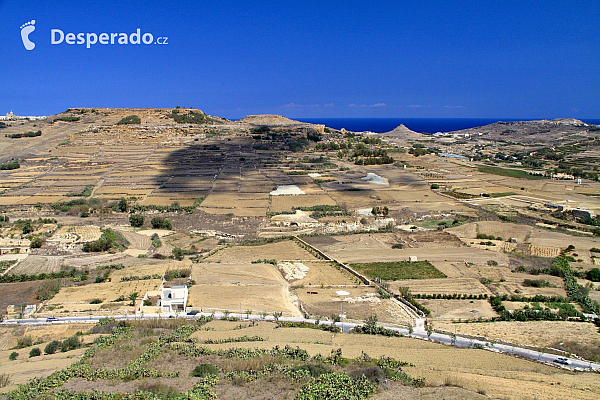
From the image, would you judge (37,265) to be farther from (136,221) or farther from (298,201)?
(298,201)

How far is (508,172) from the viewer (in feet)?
232

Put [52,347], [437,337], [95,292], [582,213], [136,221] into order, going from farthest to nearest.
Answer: [582,213] → [136,221] → [95,292] → [437,337] → [52,347]

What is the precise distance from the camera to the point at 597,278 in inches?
1075

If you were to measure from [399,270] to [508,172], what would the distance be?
49728 mm

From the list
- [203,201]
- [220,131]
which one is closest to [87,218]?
[203,201]

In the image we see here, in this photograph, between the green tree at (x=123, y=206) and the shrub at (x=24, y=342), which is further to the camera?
the green tree at (x=123, y=206)

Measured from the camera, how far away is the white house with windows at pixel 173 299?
2212 cm

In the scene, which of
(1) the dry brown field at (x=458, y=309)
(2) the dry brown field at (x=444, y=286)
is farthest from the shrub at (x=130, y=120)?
(1) the dry brown field at (x=458, y=309)

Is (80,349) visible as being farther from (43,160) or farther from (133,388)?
(43,160)

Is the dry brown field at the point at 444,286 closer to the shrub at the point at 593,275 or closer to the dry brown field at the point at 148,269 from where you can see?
the shrub at the point at 593,275

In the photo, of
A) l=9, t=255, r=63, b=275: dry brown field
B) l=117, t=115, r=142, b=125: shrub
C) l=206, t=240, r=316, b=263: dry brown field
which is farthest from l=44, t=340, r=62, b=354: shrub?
l=117, t=115, r=142, b=125: shrub

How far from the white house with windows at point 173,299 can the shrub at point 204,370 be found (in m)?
7.23

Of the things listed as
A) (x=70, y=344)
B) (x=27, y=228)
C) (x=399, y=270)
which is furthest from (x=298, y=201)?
(x=70, y=344)

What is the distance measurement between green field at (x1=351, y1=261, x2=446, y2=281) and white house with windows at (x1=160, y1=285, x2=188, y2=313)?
1098 centimetres
